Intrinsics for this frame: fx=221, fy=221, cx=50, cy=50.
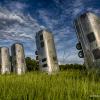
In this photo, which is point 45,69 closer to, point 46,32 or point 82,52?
point 46,32

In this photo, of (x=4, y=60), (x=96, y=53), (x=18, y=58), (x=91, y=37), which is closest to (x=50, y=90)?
(x=96, y=53)

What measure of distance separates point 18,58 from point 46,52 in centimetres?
360

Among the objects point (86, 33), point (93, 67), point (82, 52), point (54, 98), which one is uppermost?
point (86, 33)

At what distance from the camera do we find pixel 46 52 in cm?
1220

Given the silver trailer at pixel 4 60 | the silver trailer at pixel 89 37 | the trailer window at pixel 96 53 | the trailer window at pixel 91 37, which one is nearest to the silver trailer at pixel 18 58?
the silver trailer at pixel 4 60

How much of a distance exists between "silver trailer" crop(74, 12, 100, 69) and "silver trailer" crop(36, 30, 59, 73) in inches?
125

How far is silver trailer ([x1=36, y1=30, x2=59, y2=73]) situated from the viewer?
12.0 metres

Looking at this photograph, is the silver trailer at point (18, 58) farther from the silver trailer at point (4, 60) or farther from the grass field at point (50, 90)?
the grass field at point (50, 90)

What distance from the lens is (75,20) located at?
9.56 meters

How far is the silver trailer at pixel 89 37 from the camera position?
8.40m

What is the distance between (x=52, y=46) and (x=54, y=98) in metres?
9.45

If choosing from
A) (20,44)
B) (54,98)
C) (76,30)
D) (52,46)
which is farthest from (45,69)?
(54,98)

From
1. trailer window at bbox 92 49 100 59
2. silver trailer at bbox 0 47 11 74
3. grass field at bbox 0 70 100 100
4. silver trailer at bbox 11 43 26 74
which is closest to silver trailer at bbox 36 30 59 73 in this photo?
silver trailer at bbox 11 43 26 74

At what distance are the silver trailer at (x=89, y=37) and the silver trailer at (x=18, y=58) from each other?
6.66 m
